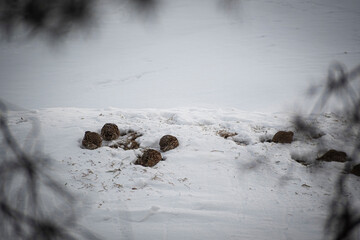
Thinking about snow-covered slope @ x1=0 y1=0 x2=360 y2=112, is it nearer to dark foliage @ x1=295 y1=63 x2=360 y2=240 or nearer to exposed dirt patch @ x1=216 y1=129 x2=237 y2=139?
exposed dirt patch @ x1=216 y1=129 x2=237 y2=139

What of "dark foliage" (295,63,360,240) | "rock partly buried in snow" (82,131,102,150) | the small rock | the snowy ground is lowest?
the snowy ground

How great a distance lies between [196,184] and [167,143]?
2.85 ft

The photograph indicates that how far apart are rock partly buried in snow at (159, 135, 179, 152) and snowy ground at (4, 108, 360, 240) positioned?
90 millimetres

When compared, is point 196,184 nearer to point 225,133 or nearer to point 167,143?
point 167,143

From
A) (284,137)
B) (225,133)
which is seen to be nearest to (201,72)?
(225,133)

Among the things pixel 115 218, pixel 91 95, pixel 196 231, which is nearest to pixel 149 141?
pixel 115 218

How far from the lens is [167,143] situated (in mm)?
3119

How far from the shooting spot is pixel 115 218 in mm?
1918

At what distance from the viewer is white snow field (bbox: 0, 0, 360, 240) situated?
907 mm

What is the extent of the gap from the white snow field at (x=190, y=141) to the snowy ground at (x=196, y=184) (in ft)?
0.04

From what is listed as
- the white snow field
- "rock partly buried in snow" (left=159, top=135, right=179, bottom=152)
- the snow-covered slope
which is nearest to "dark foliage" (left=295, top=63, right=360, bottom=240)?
the white snow field

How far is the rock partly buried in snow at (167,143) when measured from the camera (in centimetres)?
312

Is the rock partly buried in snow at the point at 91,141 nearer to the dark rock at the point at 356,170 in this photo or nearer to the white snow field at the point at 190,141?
the white snow field at the point at 190,141

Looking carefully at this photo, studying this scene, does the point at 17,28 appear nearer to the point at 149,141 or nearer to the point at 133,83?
the point at 149,141
